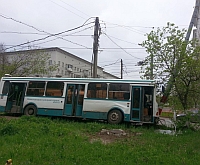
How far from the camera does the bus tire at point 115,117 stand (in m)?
12.1

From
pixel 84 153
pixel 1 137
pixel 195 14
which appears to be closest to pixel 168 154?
pixel 84 153

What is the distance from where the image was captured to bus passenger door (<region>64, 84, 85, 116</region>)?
517 inches

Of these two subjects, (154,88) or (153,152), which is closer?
(153,152)

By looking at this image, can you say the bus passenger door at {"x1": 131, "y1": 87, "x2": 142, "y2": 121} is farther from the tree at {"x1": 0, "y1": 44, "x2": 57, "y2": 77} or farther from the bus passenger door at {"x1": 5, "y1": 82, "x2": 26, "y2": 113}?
the tree at {"x1": 0, "y1": 44, "x2": 57, "y2": 77}

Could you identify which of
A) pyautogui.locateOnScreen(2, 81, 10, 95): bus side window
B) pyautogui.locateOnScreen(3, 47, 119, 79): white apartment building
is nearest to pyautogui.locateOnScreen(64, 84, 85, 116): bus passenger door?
pyautogui.locateOnScreen(2, 81, 10, 95): bus side window

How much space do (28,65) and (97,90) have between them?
15420mm

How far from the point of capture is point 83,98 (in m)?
13.0

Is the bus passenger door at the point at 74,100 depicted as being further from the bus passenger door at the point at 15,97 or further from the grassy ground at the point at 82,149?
the grassy ground at the point at 82,149

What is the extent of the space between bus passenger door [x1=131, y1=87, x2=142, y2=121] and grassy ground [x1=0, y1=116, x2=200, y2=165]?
292 cm

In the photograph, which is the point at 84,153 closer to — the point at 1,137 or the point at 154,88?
the point at 1,137

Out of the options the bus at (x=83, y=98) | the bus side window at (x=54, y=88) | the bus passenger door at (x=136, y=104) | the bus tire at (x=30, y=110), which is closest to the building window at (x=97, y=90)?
the bus at (x=83, y=98)

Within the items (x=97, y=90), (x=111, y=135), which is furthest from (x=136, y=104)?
(x=111, y=135)

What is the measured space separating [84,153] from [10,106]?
10529mm

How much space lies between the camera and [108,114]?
12336mm
